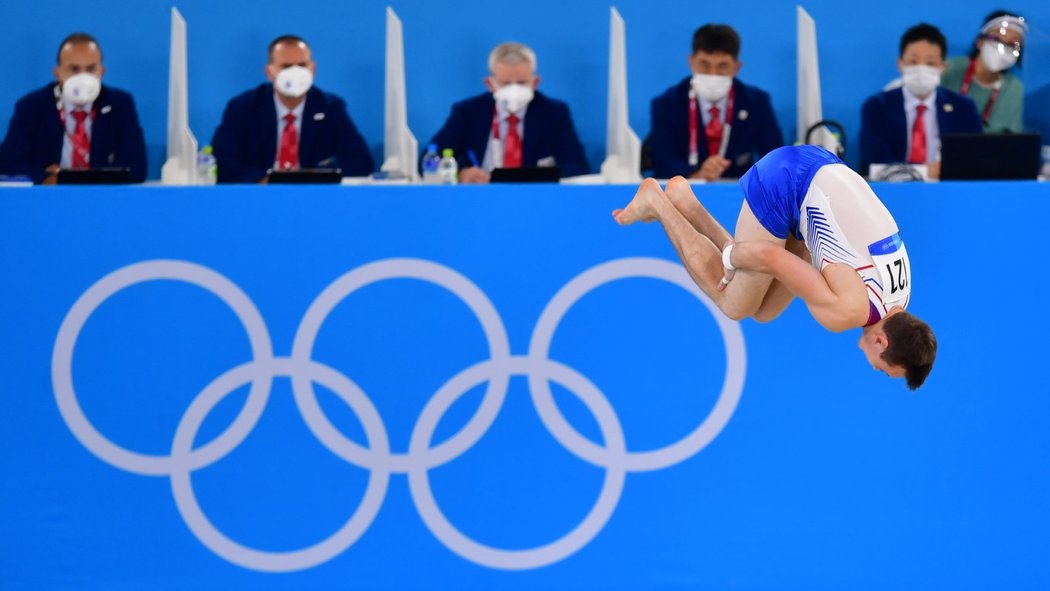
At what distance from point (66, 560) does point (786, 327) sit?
3432 millimetres

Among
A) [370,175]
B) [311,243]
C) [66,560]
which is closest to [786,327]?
[311,243]

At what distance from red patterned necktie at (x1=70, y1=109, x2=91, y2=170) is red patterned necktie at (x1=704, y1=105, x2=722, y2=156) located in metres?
3.60

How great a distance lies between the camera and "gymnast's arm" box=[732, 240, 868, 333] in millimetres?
5824

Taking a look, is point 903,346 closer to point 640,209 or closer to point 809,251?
point 809,251

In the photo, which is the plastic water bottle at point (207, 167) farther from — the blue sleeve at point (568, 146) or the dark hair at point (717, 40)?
the dark hair at point (717, 40)

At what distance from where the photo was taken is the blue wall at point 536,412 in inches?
271

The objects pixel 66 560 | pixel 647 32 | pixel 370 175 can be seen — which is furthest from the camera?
pixel 647 32

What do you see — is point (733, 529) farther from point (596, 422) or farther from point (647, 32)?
point (647, 32)

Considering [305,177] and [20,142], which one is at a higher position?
[20,142]

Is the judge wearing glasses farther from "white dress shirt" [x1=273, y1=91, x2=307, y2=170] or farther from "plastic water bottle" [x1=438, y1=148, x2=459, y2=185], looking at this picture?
"white dress shirt" [x1=273, y1=91, x2=307, y2=170]

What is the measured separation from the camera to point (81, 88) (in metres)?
8.70

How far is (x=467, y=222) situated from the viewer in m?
6.92

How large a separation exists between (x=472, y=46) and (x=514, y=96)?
1344mm

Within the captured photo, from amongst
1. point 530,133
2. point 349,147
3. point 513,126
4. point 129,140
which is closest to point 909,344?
point 530,133
